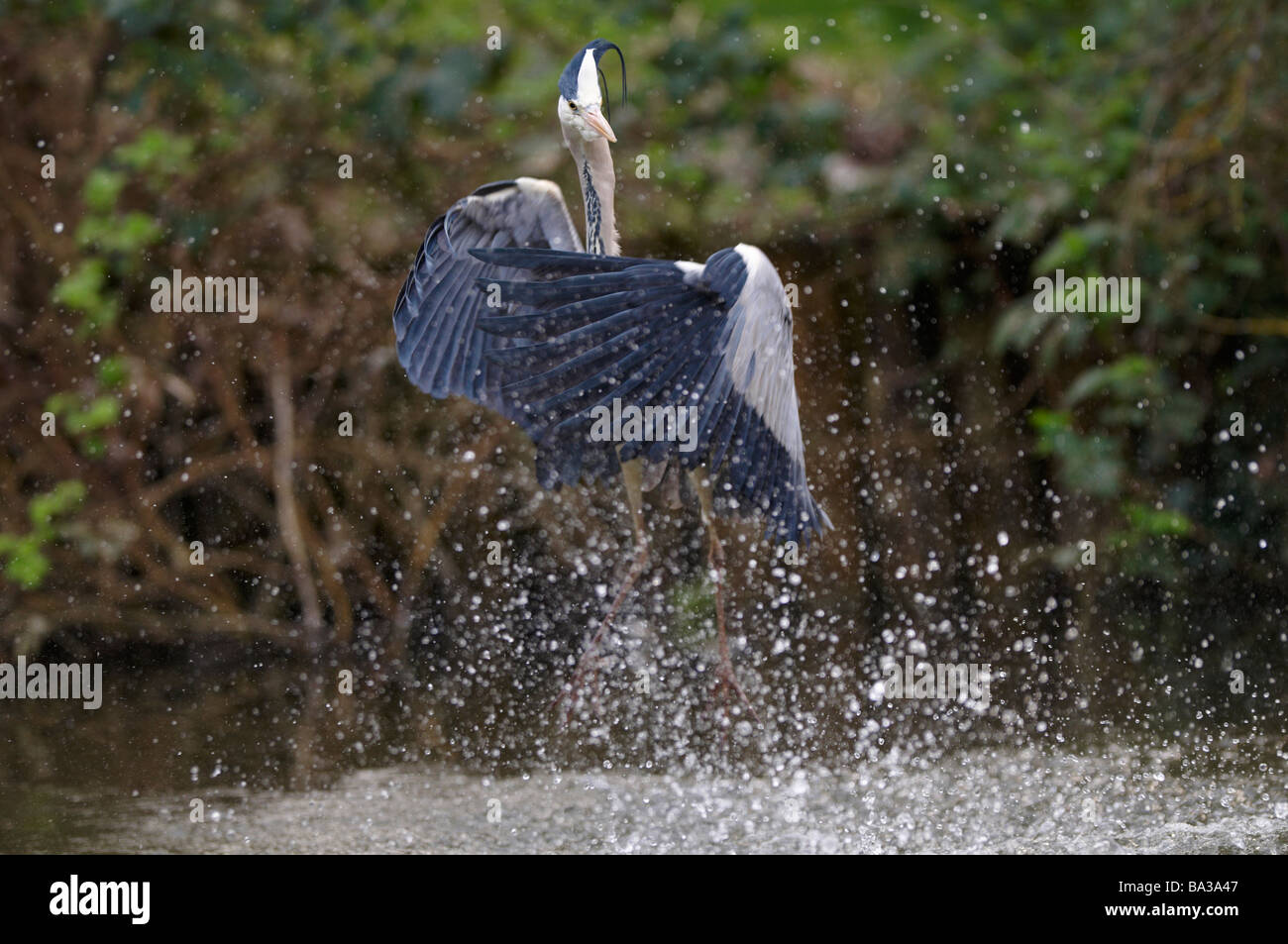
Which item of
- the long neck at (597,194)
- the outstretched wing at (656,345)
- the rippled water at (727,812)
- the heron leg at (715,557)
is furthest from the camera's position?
the heron leg at (715,557)

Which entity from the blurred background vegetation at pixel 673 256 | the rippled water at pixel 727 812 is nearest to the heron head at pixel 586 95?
the rippled water at pixel 727 812

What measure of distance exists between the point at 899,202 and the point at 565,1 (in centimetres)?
151

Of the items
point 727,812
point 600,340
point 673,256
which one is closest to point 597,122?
point 600,340

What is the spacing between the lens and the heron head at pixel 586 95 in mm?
3098

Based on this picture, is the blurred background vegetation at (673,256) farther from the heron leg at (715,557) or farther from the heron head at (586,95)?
the heron head at (586,95)

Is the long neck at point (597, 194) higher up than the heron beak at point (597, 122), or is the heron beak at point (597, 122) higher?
the heron beak at point (597, 122)

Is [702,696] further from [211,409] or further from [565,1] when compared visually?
[565,1]

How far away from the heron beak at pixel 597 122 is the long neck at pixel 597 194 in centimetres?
10

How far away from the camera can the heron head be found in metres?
3.10

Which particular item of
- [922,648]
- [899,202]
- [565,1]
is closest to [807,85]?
[899,202]

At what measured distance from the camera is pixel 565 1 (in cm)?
576

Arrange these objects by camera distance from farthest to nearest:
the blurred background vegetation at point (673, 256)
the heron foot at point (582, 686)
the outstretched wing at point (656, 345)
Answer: the blurred background vegetation at point (673, 256), the heron foot at point (582, 686), the outstretched wing at point (656, 345)

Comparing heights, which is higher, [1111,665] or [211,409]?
[211,409]

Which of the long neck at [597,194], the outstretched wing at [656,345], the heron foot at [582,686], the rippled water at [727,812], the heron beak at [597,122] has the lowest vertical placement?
the rippled water at [727,812]
